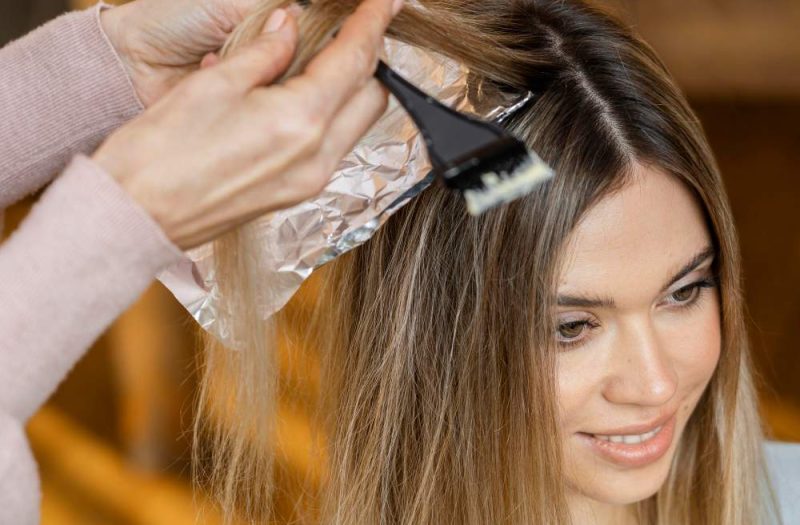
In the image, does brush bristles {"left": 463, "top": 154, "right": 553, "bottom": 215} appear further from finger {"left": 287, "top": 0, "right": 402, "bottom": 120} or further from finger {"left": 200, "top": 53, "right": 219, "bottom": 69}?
finger {"left": 200, "top": 53, "right": 219, "bottom": 69}

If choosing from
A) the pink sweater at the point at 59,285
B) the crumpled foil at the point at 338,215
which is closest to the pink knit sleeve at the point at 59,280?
the pink sweater at the point at 59,285

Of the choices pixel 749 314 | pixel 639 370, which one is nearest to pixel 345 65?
pixel 639 370

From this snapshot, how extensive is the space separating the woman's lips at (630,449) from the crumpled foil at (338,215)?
37cm

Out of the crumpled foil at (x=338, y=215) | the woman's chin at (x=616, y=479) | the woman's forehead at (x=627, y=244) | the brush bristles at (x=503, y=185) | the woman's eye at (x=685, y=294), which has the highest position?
the brush bristles at (x=503, y=185)

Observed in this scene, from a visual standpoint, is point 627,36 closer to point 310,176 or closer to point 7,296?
point 310,176

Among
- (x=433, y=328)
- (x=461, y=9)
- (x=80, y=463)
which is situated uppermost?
(x=461, y=9)

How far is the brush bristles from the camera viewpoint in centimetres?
73

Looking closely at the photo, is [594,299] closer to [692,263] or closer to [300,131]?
[692,263]

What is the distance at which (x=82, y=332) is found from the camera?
72cm

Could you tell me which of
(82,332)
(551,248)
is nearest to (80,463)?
(551,248)

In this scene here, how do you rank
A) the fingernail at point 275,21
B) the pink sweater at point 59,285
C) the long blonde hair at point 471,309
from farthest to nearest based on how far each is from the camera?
the long blonde hair at point 471,309 → the fingernail at point 275,21 → the pink sweater at point 59,285

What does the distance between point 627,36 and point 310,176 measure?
565 mm

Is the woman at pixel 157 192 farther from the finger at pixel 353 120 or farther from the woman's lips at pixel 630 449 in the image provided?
the woman's lips at pixel 630 449

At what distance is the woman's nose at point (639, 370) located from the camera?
1.12 m
